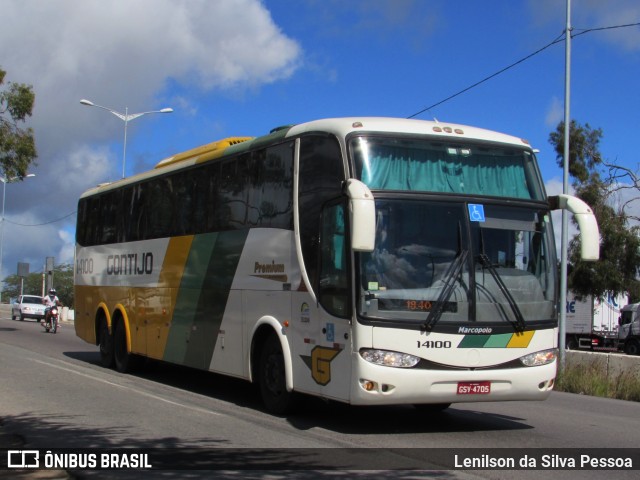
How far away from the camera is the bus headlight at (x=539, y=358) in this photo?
8.83 m

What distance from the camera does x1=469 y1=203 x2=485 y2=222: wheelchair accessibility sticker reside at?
876 centimetres

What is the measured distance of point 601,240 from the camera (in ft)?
115

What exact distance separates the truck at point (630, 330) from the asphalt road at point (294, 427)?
25.9 m

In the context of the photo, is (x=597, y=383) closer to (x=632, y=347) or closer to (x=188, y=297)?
(x=188, y=297)

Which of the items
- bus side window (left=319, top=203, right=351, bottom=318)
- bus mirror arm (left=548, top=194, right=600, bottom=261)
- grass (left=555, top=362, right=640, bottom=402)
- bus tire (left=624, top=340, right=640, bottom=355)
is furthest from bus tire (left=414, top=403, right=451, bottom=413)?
bus tire (left=624, top=340, right=640, bottom=355)

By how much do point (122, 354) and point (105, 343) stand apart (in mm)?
1071

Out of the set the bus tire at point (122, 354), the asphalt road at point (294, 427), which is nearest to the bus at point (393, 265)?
the asphalt road at point (294, 427)

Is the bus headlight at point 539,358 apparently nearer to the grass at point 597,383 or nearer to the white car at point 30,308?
the grass at point 597,383

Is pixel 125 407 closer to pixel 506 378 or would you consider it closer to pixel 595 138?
pixel 506 378

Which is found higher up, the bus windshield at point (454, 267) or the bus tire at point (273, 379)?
the bus windshield at point (454, 267)

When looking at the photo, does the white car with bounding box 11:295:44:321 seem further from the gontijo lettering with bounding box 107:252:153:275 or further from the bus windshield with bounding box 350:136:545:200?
the bus windshield with bounding box 350:136:545:200

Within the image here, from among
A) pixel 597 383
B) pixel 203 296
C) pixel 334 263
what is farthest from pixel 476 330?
pixel 597 383

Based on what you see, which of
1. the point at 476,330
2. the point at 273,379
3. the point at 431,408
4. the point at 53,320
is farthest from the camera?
the point at 53,320

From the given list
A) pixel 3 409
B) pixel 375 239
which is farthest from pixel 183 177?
pixel 375 239
